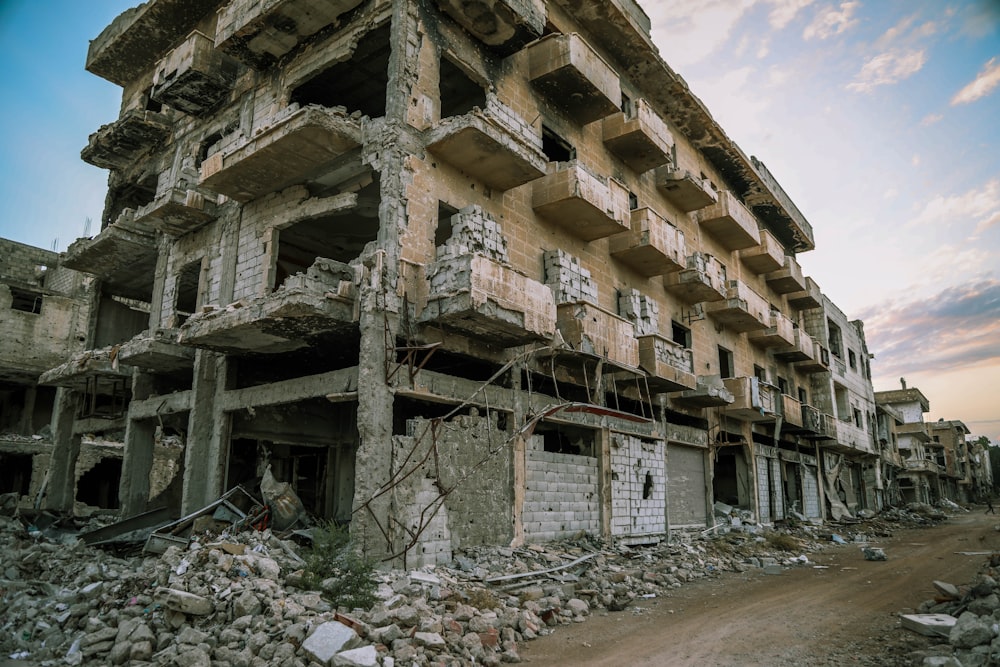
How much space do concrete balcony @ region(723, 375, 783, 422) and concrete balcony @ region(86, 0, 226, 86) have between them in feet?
59.7

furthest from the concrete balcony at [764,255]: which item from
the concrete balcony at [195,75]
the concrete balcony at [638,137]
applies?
the concrete balcony at [195,75]

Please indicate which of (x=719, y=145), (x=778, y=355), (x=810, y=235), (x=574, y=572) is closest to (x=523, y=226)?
(x=574, y=572)

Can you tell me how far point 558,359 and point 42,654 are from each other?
31.0ft

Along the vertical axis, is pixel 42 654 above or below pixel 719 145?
below

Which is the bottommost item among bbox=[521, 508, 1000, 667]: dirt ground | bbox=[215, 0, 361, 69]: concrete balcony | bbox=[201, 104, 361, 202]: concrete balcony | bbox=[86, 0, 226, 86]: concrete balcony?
bbox=[521, 508, 1000, 667]: dirt ground

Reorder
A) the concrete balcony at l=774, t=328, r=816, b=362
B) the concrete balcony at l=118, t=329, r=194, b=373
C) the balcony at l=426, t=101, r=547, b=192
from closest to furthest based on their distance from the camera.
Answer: the balcony at l=426, t=101, r=547, b=192, the concrete balcony at l=118, t=329, r=194, b=373, the concrete balcony at l=774, t=328, r=816, b=362

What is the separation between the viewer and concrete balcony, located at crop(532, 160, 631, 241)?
14.0m

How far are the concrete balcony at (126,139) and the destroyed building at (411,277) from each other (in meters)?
0.08

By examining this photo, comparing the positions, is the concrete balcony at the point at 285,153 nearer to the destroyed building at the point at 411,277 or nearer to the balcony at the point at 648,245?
the destroyed building at the point at 411,277

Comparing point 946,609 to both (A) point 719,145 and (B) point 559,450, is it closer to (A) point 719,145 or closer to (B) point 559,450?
(B) point 559,450

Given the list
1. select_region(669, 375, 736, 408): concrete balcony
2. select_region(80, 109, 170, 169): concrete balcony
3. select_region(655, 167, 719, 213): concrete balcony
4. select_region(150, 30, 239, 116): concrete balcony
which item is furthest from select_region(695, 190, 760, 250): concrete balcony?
select_region(80, 109, 170, 169): concrete balcony

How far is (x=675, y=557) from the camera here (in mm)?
13930

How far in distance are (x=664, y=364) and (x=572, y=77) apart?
7.15m

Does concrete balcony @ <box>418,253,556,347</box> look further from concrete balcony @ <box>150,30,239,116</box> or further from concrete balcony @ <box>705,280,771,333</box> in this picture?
concrete balcony @ <box>705,280,771,333</box>
